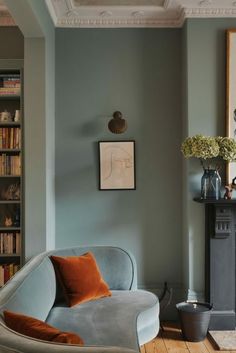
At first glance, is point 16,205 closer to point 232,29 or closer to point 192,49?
point 192,49

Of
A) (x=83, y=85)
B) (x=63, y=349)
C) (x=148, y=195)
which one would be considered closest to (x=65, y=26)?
(x=83, y=85)

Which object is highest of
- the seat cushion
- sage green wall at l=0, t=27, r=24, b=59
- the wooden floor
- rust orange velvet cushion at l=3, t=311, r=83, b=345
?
sage green wall at l=0, t=27, r=24, b=59

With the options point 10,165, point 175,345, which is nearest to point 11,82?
point 10,165

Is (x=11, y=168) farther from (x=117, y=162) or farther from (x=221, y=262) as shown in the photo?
(x=221, y=262)

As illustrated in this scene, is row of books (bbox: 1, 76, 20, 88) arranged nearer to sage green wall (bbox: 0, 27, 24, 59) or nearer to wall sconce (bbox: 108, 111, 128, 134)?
sage green wall (bbox: 0, 27, 24, 59)

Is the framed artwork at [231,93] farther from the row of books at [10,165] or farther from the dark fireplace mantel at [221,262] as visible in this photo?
the row of books at [10,165]

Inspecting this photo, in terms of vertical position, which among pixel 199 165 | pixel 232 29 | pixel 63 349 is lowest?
pixel 63 349

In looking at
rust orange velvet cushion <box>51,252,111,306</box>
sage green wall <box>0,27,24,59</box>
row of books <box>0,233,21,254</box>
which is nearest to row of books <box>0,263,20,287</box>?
row of books <box>0,233,21,254</box>

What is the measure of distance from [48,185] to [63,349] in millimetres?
2458

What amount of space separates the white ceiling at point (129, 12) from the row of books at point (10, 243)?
7.00 feet

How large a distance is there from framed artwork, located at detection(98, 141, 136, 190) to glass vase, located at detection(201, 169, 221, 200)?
0.75m

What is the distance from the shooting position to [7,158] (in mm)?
4234

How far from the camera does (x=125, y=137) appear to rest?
4.23m

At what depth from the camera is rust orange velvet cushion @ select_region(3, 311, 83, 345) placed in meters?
1.63
